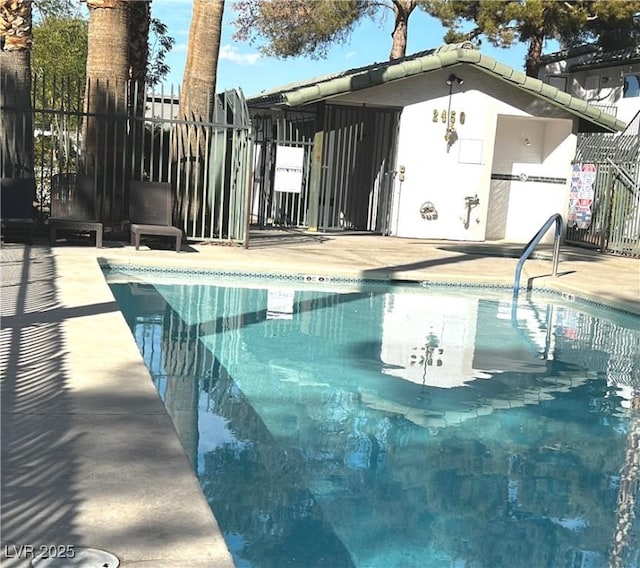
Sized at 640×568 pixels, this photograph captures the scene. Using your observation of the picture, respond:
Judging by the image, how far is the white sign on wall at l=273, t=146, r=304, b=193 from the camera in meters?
16.5

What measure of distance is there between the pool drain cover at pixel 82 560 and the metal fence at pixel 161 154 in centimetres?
1049

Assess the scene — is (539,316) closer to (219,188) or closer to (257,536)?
(219,188)

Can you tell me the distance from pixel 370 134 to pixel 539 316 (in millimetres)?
10432

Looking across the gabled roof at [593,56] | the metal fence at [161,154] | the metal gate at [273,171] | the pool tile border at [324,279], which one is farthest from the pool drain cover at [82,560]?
the gabled roof at [593,56]

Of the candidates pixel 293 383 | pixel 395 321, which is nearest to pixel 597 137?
pixel 395 321

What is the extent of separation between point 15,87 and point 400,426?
9613 millimetres

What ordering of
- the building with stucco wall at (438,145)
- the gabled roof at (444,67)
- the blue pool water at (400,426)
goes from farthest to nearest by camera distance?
1. the building with stucco wall at (438,145)
2. the gabled roof at (444,67)
3. the blue pool water at (400,426)

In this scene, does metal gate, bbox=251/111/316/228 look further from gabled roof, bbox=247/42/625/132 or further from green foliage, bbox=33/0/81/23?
green foliage, bbox=33/0/81/23

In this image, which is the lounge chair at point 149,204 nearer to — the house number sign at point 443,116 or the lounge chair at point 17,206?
the lounge chair at point 17,206

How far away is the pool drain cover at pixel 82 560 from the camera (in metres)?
2.74

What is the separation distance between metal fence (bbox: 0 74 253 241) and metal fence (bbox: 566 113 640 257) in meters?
8.00

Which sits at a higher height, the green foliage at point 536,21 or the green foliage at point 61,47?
the green foliage at point 536,21

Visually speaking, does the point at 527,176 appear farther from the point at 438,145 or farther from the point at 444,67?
the point at 444,67

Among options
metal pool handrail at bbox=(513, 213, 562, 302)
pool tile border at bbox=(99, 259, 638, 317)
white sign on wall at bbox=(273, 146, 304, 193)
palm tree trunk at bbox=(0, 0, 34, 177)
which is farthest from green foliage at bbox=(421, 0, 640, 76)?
palm tree trunk at bbox=(0, 0, 34, 177)
